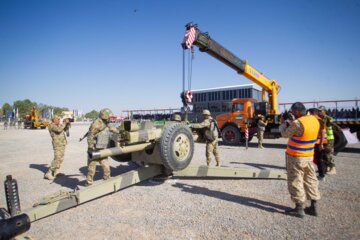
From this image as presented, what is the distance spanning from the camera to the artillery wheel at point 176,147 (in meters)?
4.23

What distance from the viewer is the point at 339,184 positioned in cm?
475

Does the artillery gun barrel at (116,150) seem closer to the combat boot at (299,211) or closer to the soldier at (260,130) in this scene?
the combat boot at (299,211)

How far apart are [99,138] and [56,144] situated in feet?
6.42

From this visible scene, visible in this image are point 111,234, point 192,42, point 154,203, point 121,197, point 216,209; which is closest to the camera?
point 111,234

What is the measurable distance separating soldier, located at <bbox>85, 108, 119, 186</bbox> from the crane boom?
13.4 feet

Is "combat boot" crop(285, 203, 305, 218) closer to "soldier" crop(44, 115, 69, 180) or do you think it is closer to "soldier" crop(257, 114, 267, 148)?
"soldier" crop(44, 115, 69, 180)

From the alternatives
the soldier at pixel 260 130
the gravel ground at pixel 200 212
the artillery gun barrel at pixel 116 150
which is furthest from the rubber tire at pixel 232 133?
the artillery gun barrel at pixel 116 150

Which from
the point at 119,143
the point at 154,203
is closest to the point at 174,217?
the point at 154,203

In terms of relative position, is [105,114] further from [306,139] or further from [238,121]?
[238,121]

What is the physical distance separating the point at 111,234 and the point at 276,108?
10797 millimetres

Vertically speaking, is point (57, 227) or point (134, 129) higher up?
point (134, 129)

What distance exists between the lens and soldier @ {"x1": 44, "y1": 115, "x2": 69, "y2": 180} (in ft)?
18.6

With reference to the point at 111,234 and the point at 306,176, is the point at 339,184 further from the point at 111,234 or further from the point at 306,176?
the point at 111,234

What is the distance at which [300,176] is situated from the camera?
10.8 feet
